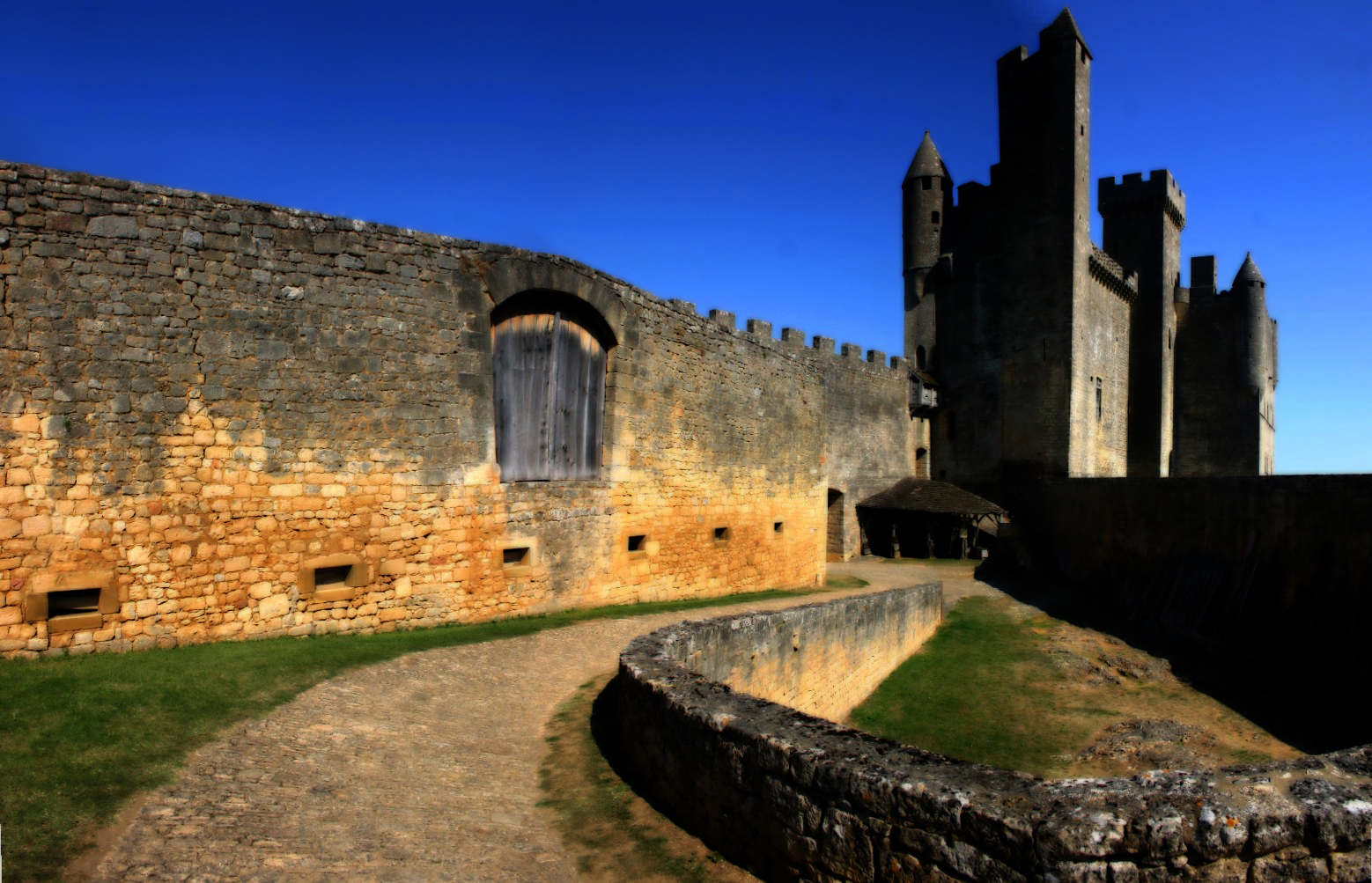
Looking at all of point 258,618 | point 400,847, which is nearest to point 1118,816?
point 400,847

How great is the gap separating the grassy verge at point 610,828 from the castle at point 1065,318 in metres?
25.5

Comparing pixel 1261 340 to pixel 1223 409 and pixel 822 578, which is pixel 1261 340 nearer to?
pixel 1223 409

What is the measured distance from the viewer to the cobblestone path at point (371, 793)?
384 cm

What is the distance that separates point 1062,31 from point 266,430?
3011 centimetres

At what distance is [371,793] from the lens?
4.73 metres

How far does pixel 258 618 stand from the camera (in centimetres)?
794

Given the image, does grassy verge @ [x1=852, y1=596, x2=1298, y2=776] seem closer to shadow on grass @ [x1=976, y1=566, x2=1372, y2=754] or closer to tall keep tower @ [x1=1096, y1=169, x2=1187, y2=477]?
shadow on grass @ [x1=976, y1=566, x2=1372, y2=754]

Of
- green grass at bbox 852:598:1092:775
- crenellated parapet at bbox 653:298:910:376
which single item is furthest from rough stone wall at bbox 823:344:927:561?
green grass at bbox 852:598:1092:775

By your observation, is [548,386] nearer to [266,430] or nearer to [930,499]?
[266,430]

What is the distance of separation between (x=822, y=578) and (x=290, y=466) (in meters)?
12.0

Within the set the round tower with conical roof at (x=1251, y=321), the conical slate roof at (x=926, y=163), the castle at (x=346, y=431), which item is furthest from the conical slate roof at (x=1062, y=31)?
the castle at (x=346, y=431)

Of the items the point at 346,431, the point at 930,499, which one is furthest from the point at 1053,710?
the point at 930,499

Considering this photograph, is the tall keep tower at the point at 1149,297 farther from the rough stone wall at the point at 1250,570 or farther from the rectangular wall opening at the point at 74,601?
the rectangular wall opening at the point at 74,601

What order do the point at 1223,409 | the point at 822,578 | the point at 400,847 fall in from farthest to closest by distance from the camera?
1. the point at 1223,409
2. the point at 822,578
3. the point at 400,847
